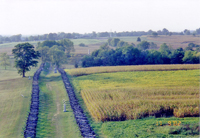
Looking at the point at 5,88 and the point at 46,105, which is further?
the point at 5,88

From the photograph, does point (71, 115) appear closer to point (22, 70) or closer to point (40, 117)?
point (40, 117)

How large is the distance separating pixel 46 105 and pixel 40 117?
14.8ft

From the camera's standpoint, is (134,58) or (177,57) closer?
(177,57)

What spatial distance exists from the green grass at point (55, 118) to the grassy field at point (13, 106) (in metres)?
1.79

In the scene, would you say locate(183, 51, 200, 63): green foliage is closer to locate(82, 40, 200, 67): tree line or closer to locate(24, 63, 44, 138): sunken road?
locate(82, 40, 200, 67): tree line

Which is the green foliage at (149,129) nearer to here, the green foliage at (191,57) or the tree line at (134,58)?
the green foliage at (191,57)

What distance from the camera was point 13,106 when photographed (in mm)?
26469

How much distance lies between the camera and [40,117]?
22.7 meters

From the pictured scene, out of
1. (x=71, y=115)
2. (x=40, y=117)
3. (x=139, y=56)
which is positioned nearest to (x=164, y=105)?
(x=71, y=115)

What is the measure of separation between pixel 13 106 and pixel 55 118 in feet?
23.2

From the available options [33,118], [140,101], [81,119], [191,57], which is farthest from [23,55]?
[191,57]

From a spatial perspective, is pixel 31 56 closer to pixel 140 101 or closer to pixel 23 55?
pixel 23 55

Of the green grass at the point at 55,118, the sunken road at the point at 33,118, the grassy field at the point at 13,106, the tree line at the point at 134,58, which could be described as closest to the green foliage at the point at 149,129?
the green grass at the point at 55,118

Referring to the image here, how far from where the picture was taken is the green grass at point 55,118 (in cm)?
1864
